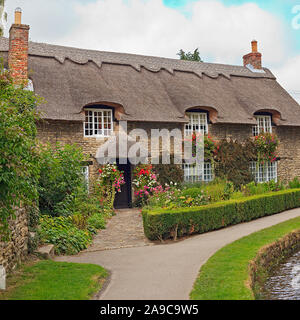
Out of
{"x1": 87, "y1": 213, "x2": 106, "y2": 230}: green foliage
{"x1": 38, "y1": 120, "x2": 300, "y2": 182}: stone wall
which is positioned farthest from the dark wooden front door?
{"x1": 87, "y1": 213, "x2": 106, "y2": 230}: green foliage

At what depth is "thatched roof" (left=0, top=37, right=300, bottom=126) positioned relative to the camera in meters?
14.6

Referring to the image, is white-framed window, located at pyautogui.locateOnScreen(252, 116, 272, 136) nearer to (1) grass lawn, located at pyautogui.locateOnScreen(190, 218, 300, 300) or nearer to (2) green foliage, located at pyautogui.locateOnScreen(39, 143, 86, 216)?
(1) grass lawn, located at pyautogui.locateOnScreen(190, 218, 300, 300)

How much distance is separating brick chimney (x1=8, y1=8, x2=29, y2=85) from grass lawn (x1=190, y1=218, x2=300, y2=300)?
905 cm

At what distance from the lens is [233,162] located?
667 inches

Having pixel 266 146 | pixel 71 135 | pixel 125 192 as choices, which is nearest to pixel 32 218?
pixel 71 135

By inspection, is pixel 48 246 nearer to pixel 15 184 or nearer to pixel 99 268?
pixel 99 268

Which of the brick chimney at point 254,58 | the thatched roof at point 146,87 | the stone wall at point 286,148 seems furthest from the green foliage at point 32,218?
the brick chimney at point 254,58

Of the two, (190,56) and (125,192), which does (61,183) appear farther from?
(190,56)

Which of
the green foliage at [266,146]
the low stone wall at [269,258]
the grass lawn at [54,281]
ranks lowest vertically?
the low stone wall at [269,258]

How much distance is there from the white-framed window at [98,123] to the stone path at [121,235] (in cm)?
362

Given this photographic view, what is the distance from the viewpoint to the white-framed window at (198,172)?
651 inches

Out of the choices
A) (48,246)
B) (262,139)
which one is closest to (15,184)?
(48,246)

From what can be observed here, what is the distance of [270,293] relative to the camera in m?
6.32

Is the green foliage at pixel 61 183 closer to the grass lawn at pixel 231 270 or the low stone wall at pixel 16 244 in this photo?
the low stone wall at pixel 16 244
